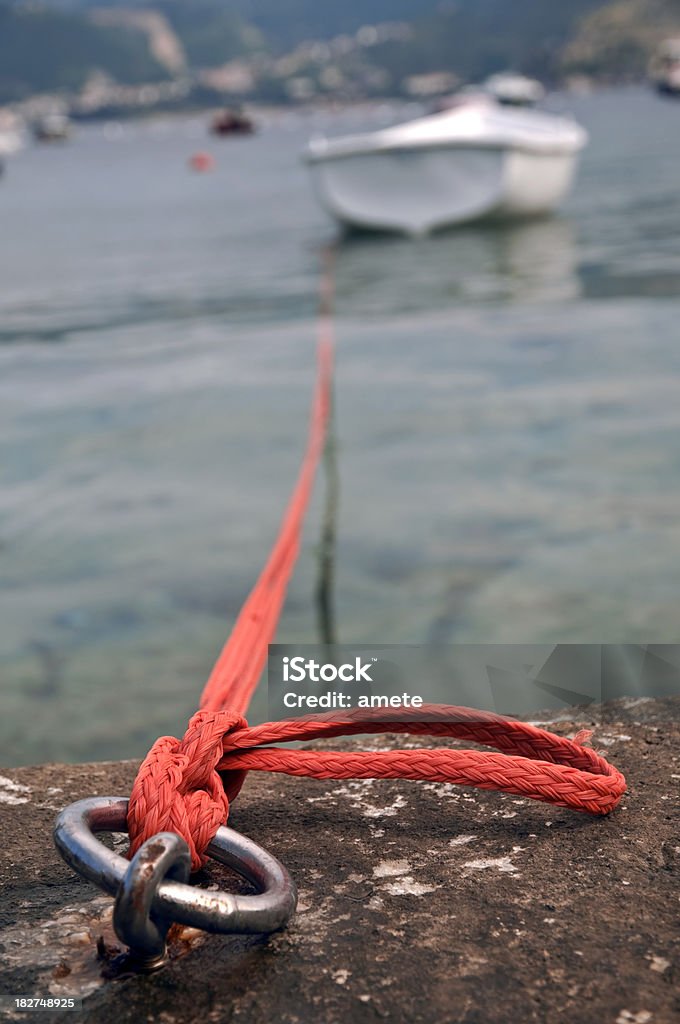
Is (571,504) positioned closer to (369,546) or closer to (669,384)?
(369,546)

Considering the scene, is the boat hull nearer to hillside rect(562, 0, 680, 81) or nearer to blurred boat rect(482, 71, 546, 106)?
blurred boat rect(482, 71, 546, 106)

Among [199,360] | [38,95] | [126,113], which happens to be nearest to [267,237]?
[199,360]

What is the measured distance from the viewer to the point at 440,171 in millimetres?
17094

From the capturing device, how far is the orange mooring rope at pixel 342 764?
4.19 ft

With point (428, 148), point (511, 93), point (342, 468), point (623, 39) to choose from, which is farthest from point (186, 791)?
point (623, 39)

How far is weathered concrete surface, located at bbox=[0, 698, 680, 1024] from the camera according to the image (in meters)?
1.17

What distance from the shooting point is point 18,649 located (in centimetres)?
433

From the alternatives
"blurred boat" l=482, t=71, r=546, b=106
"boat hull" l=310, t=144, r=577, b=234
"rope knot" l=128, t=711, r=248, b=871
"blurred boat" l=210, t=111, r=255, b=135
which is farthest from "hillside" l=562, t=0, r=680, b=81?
"rope knot" l=128, t=711, r=248, b=871

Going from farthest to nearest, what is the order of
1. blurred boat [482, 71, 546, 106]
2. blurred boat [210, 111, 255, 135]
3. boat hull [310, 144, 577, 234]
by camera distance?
blurred boat [210, 111, 255, 135]
blurred boat [482, 71, 546, 106]
boat hull [310, 144, 577, 234]

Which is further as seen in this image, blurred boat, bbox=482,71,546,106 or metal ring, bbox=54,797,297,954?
blurred boat, bbox=482,71,546,106

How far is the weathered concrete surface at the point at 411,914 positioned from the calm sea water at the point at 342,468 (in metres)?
2.02

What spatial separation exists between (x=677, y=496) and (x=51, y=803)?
4.32 meters

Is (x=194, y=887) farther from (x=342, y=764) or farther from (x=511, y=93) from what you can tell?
(x=511, y=93)

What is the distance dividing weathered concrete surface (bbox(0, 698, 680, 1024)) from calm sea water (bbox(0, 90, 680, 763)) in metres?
2.02
